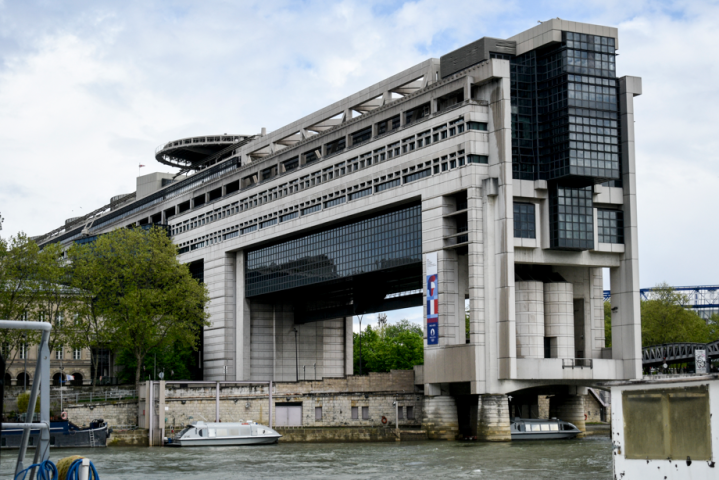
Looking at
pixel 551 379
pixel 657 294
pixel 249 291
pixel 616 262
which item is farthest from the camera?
pixel 657 294

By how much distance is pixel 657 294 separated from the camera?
154 meters

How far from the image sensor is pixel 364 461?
61.2m

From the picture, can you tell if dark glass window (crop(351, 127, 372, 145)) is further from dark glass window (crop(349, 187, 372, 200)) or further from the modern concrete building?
dark glass window (crop(349, 187, 372, 200))

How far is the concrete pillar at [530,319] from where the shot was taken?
85312 mm

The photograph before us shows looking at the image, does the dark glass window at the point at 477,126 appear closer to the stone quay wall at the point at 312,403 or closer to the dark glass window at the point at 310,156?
the dark glass window at the point at 310,156

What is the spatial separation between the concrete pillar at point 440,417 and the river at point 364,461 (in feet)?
17.2

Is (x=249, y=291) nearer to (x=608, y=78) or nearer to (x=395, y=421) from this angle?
(x=395, y=421)

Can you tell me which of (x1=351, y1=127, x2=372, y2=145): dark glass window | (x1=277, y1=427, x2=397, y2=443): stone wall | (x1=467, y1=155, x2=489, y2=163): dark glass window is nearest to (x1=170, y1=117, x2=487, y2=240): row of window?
(x1=467, y1=155, x2=489, y2=163): dark glass window

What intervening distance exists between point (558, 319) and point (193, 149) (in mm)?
71442

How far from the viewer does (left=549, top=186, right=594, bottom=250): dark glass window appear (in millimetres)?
84875

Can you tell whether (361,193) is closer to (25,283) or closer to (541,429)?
(541,429)

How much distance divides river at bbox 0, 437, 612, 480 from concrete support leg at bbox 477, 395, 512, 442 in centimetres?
244

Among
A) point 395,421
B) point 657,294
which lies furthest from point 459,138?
point 657,294

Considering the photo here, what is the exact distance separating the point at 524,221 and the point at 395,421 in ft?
82.7
